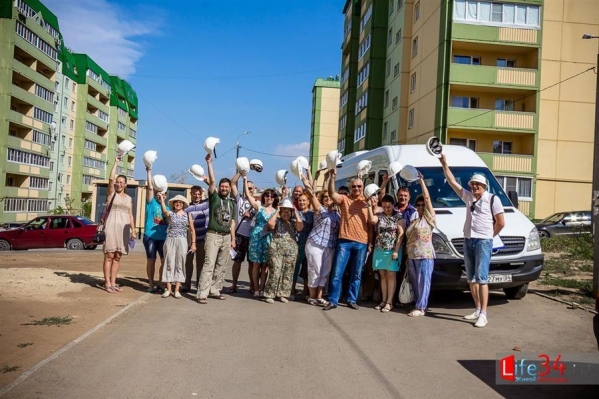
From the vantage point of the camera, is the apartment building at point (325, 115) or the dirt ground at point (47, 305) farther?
the apartment building at point (325, 115)

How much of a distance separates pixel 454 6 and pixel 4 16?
126 ft

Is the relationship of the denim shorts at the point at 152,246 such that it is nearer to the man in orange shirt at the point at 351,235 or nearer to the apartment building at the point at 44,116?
the man in orange shirt at the point at 351,235

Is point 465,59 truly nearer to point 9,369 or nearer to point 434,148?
point 434,148

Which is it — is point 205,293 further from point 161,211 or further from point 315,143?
point 315,143

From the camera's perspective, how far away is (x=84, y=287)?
394 inches

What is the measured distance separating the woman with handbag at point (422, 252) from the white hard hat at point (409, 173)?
0.76m

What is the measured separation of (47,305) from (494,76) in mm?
28023

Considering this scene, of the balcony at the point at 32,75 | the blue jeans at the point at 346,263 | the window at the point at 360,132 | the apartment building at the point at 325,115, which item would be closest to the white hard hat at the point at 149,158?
the blue jeans at the point at 346,263

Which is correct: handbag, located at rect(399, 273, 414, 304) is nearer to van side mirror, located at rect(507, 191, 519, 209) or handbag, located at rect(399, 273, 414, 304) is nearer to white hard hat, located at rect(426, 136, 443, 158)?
white hard hat, located at rect(426, 136, 443, 158)

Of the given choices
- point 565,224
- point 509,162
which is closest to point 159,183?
point 565,224

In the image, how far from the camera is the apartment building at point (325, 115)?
8338cm

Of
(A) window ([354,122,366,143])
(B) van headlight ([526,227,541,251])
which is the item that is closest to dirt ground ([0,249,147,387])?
(B) van headlight ([526,227,541,251])

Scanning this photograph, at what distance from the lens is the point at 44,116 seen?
58125mm

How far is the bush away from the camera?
17.0 meters
